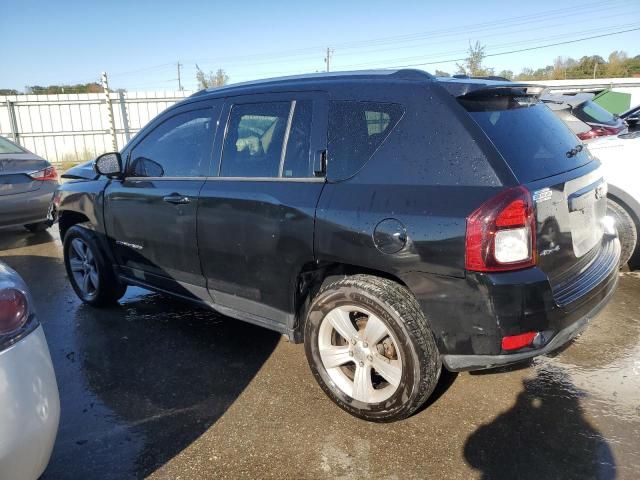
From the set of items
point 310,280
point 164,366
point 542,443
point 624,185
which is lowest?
point 164,366

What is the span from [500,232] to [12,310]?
81.1 inches

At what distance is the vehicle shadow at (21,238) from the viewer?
7098mm

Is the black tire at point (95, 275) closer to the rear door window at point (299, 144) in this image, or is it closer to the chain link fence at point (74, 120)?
the rear door window at point (299, 144)

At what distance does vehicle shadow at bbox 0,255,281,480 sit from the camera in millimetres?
2596

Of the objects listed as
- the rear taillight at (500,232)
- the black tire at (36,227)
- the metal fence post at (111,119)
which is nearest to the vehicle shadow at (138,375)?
the rear taillight at (500,232)

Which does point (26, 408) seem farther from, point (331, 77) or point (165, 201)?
point (331, 77)

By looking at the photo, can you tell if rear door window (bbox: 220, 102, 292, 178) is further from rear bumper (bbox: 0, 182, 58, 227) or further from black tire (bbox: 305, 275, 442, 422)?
rear bumper (bbox: 0, 182, 58, 227)

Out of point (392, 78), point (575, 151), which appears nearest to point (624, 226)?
point (575, 151)

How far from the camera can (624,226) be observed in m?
4.65

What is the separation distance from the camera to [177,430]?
276 cm

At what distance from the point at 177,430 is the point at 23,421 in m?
1.09

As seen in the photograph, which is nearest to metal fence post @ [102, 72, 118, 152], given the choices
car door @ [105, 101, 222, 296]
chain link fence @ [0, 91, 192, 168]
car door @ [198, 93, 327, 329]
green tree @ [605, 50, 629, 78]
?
chain link fence @ [0, 91, 192, 168]

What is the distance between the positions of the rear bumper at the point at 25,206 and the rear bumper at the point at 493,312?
6.30m

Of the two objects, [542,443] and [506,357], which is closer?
[506,357]
